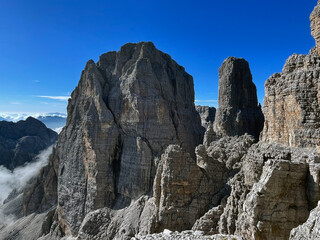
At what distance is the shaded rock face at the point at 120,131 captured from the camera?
133 feet

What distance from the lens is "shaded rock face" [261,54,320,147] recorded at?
15008 millimetres

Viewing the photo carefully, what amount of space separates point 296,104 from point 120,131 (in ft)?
Result: 105

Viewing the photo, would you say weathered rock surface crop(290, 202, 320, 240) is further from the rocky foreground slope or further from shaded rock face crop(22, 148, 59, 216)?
shaded rock face crop(22, 148, 59, 216)

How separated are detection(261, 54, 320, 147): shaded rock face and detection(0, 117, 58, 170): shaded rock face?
10073 centimetres

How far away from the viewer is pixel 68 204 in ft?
144

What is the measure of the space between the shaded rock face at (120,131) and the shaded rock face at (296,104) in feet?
78.3

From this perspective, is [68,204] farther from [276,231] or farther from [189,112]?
[276,231]

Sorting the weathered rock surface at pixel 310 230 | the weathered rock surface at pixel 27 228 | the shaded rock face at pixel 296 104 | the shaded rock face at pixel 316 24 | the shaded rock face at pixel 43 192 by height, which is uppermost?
the shaded rock face at pixel 316 24

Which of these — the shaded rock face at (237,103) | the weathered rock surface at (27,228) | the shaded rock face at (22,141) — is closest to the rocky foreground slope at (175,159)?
the shaded rock face at (237,103)

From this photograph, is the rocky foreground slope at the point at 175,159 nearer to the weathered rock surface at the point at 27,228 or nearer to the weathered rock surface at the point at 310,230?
the weathered rock surface at the point at 310,230

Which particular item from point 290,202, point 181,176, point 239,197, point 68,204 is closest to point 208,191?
point 181,176

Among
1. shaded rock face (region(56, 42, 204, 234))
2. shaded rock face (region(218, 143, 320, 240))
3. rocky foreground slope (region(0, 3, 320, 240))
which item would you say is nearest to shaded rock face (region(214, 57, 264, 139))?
rocky foreground slope (region(0, 3, 320, 240))

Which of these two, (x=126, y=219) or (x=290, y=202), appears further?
(x=126, y=219)

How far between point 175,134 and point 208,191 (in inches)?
795
